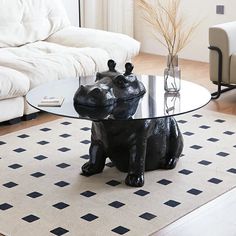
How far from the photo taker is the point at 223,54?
15.6 ft

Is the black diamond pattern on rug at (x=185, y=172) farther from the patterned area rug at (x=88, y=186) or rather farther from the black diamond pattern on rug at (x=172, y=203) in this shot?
the black diamond pattern on rug at (x=172, y=203)

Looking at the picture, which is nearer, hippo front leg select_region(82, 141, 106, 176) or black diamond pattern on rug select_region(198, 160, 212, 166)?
hippo front leg select_region(82, 141, 106, 176)

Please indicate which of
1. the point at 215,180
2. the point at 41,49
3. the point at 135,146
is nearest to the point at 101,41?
the point at 41,49

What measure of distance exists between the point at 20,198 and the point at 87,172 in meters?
0.43

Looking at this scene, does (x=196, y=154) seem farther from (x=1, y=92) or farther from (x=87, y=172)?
(x=1, y=92)

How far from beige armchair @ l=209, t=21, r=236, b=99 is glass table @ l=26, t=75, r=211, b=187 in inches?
51.1

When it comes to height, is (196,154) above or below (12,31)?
below

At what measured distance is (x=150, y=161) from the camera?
3.36 metres

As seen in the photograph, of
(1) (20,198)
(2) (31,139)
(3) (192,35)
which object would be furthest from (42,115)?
(3) (192,35)

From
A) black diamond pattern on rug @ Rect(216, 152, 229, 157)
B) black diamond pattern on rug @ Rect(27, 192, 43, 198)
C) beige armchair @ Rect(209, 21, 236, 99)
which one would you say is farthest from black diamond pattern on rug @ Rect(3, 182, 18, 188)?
beige armchair @ Rect(209, 21, 236, 99)

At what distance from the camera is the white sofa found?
4148 mm

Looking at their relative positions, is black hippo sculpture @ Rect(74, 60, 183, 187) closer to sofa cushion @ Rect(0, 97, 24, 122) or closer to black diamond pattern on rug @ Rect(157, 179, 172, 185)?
black diamond pattern on rug @ Rect(157, 179, 172, 185)

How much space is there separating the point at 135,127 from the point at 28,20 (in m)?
2.22

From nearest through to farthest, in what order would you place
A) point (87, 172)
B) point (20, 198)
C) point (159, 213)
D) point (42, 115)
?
point (159, 213), point (20, 198), point (87, 172), point (42, 115)
